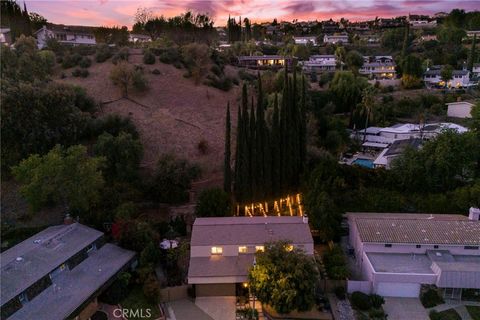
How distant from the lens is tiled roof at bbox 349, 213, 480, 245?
2622 cm

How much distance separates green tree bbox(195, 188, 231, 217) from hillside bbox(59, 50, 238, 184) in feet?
29.0

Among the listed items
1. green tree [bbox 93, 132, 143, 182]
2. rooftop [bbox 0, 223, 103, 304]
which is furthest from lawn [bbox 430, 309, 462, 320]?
green tree [bbox 93, 132, 143, 182]

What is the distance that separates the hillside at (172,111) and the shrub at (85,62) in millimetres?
805

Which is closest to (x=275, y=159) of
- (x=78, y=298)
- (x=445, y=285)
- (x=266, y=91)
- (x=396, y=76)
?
(x=445, y=285)

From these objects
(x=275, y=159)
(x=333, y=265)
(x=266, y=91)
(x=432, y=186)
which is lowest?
(x=333, y=265)

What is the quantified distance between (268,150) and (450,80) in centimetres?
6779

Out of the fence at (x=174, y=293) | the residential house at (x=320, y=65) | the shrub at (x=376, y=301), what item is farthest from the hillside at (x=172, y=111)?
the residential house at (x=320, y=65)

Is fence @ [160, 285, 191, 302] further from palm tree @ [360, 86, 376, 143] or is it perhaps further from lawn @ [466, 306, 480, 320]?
palm tree @ [360, 86, 376, 143]

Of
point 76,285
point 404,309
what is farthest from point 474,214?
point 76,285

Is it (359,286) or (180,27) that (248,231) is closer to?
(359,286)

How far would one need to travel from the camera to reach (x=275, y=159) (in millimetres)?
34781

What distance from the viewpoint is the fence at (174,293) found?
24297 millimetres

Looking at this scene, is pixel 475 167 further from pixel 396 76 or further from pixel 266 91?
pixel 396 76

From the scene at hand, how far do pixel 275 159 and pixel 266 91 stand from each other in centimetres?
2654
